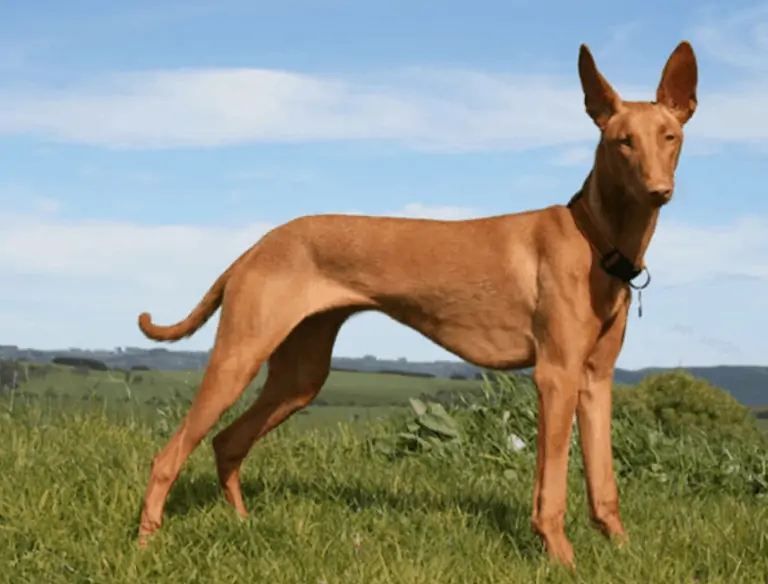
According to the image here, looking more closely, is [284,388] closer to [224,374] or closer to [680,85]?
[224,374]

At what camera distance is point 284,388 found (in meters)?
6.38

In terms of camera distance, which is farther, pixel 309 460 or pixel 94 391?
pixel 94 391

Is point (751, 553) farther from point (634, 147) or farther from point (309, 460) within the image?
point (309, 460)

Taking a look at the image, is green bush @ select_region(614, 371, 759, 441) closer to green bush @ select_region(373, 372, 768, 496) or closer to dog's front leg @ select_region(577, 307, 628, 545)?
green bush @ select_region(373, 372, 768, 496)

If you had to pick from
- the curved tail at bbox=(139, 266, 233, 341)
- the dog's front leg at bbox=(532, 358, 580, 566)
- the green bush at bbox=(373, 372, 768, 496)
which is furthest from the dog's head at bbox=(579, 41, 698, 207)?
the green bush at bbox=(373, 372, 768, 496)

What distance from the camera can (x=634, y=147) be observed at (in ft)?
17.1

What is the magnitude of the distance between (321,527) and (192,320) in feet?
4.53

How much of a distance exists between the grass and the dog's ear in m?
2.12

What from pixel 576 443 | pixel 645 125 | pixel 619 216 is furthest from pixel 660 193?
pixel 576 443

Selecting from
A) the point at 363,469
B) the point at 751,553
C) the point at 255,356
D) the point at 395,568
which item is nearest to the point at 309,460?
the point at 363,469

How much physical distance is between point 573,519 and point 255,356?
200 cm

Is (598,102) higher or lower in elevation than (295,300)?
higher

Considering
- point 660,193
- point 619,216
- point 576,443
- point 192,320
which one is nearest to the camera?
point 660,193

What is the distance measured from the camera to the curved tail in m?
6.22
